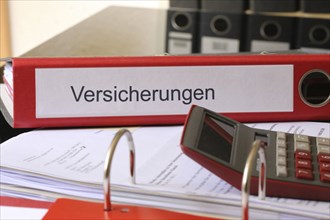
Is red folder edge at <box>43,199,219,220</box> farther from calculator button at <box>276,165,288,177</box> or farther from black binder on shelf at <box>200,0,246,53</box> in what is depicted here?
black binder on shelf at <box>200,0,246,53</box>

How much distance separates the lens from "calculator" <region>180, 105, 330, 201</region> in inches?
17.7

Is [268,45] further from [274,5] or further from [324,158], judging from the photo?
[324,158]

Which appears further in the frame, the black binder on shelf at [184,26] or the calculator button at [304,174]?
the black binder on shelf at [184,26]

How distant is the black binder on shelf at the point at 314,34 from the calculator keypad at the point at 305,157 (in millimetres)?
1108

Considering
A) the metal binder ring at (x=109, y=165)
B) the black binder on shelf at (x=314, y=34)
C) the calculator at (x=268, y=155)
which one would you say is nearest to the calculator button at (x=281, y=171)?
the calculator at (x=268, y=155)

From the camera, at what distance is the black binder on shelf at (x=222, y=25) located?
5.41ft

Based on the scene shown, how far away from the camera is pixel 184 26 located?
1.68 m

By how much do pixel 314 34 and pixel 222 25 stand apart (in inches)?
10.0

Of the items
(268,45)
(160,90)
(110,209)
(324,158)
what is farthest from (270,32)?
(110,209)

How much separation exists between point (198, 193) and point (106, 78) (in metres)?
0.21

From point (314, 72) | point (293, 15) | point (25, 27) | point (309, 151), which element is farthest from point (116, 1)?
point (309, 151)

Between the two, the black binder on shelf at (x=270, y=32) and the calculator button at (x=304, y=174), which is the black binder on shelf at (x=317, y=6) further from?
the calculator button at (x=304, y=174)

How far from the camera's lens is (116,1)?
2.12 metres

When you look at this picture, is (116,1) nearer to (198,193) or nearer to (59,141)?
(59,141)
